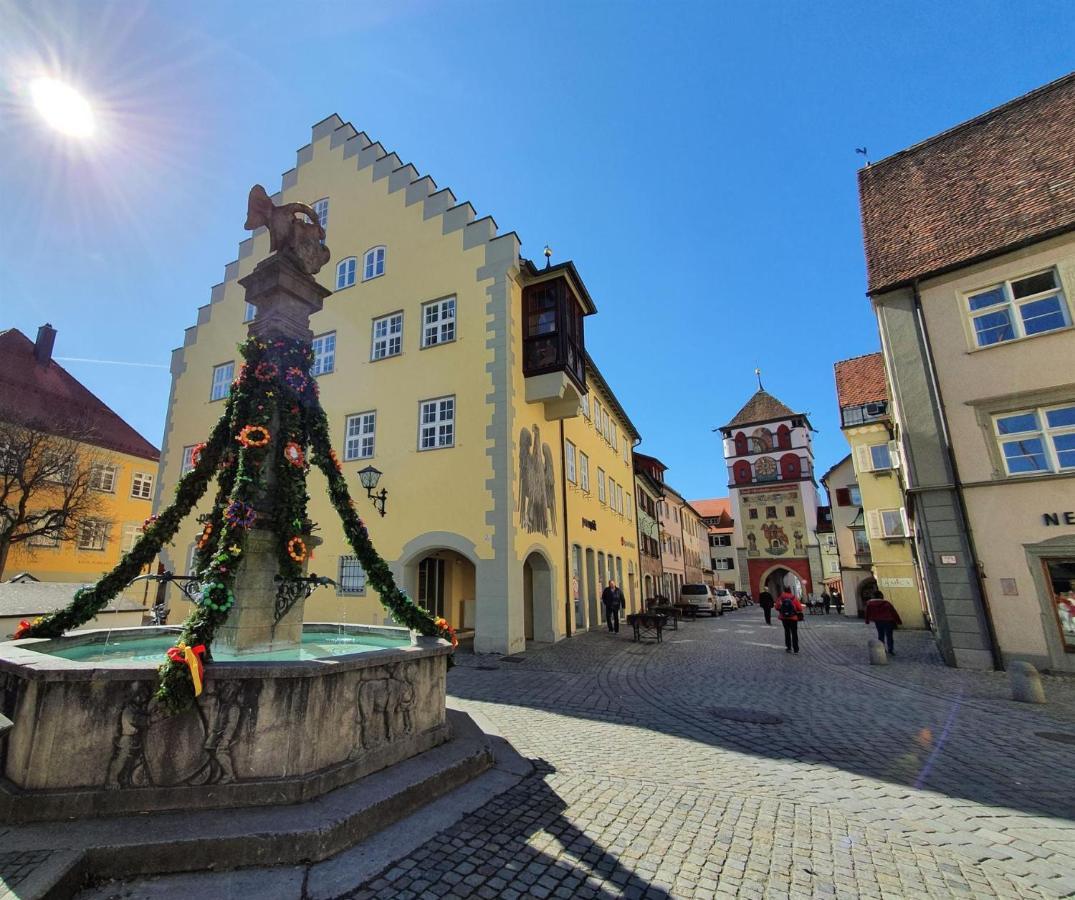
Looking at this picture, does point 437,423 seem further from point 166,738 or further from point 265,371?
point 166,738

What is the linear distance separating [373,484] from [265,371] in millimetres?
9072

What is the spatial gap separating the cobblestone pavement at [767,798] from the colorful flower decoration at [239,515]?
335 cm

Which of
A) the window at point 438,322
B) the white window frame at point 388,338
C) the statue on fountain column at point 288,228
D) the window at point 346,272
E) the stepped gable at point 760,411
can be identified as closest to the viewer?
the statue on fountain column at point 288,228

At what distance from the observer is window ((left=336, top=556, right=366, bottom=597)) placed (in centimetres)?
1577

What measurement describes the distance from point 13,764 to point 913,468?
15.8 meters

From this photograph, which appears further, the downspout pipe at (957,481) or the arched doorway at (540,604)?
the arched doorway at (540,604)

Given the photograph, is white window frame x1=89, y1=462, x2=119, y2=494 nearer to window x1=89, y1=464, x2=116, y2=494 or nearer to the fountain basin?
window x1=89, y1=464, x2=116, y2=494

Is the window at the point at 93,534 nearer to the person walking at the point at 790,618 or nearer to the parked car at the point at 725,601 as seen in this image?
the person walking at the point at 790,618

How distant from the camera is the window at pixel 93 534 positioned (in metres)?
26.6

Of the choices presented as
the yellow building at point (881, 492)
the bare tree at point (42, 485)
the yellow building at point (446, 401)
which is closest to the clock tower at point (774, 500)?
the yellow building at point (881, 492)

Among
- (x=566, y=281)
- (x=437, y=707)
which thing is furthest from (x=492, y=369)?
(x=437, y=707)

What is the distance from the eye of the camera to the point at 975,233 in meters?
13.1

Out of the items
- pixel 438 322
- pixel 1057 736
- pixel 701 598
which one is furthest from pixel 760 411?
pixel 1057 736

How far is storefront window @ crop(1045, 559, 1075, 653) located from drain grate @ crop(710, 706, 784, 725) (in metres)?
7.91
